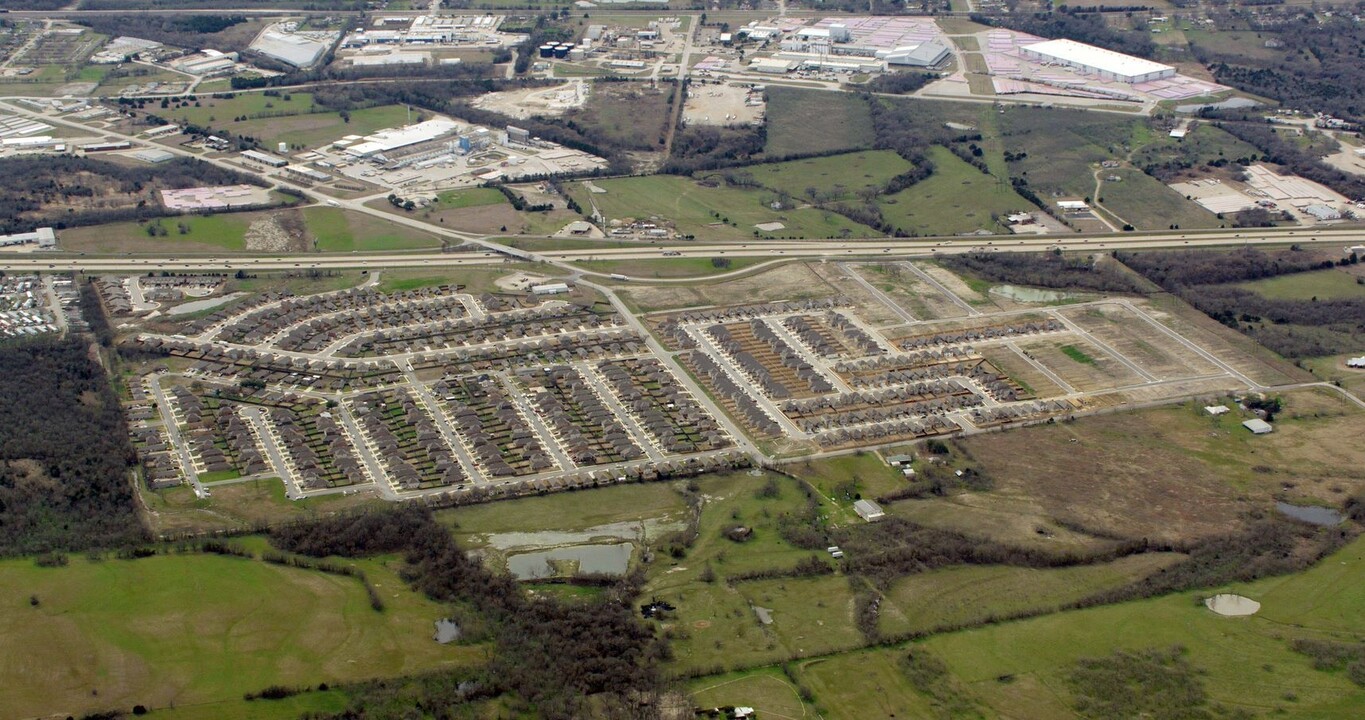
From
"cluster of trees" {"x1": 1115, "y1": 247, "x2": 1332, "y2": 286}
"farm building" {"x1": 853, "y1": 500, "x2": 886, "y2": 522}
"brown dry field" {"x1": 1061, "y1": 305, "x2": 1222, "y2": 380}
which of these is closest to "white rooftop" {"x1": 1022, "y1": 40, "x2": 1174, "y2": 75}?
"cluster of trees" {"x1": 1115, "y1": 247, "x2": 1332, "y2": 286}

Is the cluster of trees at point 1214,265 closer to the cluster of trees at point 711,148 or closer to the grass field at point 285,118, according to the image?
the cluster of trees at point 711,148

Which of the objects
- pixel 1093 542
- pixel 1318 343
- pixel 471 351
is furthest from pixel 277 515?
pixel 1318 343

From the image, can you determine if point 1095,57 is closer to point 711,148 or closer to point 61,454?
point 711,148

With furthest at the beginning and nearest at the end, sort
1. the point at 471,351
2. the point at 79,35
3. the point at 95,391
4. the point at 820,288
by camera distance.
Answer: the point at 79,35 → the point at 820,288 → the point at 471,351 → the point at 95,391

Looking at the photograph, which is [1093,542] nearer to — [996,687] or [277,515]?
[996,687]

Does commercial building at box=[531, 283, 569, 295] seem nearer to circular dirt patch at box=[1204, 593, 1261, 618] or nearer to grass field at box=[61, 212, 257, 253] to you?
grass field at box=[61, 212, 257, 253]

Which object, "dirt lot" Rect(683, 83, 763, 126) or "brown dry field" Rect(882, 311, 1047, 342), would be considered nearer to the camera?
"brown dry field" Rect(882, 311, 1047, 342)
